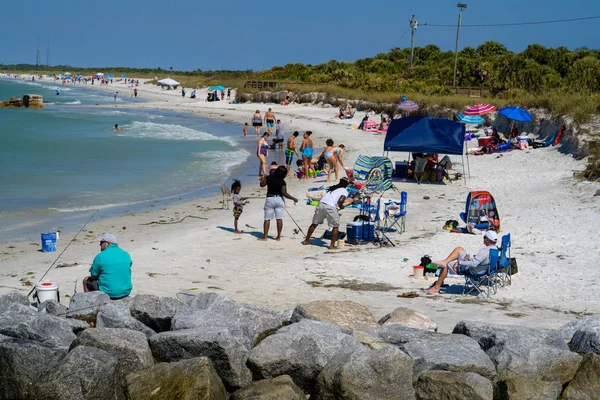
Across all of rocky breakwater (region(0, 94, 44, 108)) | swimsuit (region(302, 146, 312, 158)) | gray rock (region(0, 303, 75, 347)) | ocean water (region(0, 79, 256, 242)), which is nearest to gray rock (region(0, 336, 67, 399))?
gray rock (region(0, 303, 75, 347))

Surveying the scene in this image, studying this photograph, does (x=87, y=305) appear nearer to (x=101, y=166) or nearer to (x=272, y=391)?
(x=272, y=391)

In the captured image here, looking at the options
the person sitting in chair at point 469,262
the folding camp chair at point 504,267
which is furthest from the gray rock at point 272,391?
the folding camp chair at point 504,267

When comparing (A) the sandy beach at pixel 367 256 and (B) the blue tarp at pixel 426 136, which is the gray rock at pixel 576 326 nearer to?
(A) the sandy beach at pixel 367 256

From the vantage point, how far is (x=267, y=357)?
6816mm

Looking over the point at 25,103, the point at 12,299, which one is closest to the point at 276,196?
the point at 12,299

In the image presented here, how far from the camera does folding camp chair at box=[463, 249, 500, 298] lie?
33.3 feet

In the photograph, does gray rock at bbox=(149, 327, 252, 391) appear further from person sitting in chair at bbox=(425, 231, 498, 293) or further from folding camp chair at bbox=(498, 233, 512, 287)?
folding camp chair at bbox=(498, 233, 512, 287)

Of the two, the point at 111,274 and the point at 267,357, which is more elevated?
the point at 111,274

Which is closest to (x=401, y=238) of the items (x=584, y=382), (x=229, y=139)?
(x=584, y=382)

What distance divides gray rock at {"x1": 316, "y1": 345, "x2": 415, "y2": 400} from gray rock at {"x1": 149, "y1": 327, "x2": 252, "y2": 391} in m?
0.87

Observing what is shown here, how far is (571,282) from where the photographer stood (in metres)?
10.5

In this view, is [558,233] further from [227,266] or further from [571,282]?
[227,266]

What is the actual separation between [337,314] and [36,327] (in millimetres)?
3033

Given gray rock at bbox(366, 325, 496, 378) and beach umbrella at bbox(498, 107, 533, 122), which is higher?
beach umbrella at bbox(498, 107, 533, 122)
